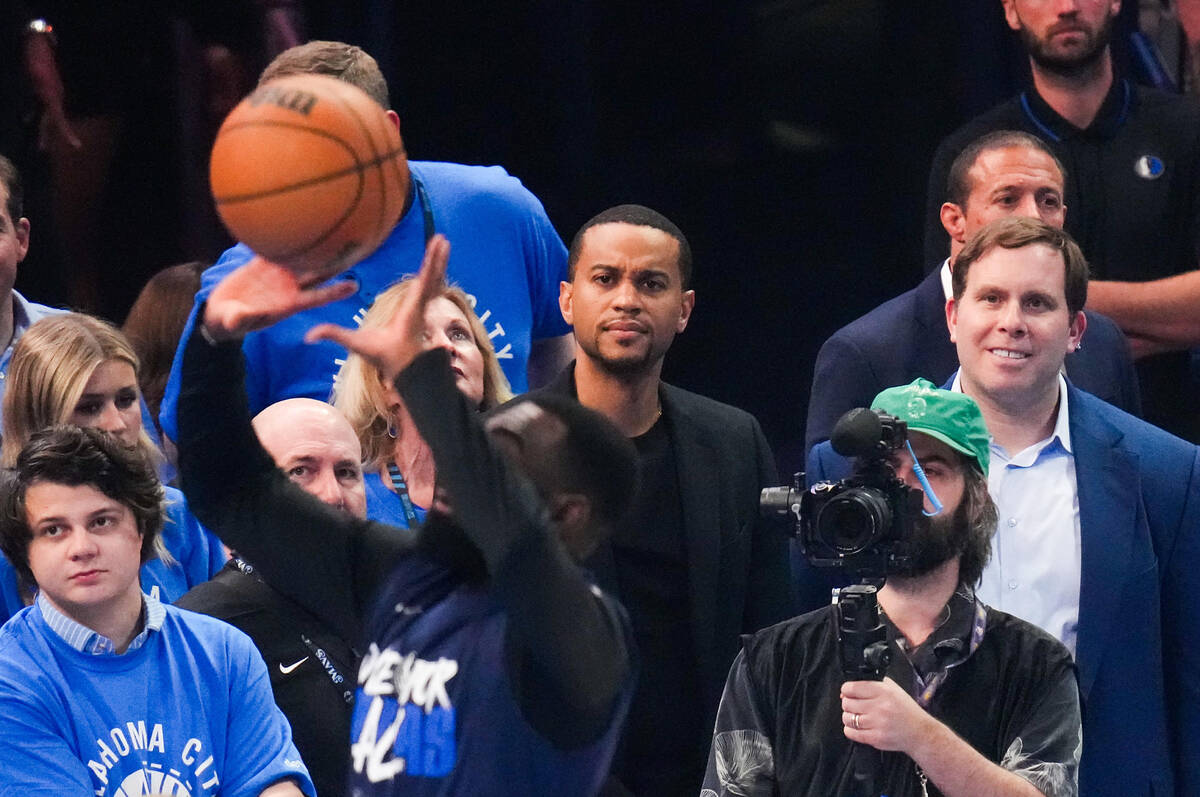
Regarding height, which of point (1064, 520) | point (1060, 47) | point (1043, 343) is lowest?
point (1064, 520)

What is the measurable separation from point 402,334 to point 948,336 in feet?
8.51

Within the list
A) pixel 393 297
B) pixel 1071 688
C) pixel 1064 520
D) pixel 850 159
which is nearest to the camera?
pixel 1071 688

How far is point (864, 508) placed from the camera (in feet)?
12.8

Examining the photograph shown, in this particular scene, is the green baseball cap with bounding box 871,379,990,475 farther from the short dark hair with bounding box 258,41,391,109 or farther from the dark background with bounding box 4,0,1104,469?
the dark background with bounding box 4,0,1104,469

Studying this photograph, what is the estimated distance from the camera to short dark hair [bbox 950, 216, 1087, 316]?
478cm

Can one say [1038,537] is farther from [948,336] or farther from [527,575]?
[527,575]

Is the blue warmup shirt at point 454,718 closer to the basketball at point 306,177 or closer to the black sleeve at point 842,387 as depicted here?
the basketball at point 306,177

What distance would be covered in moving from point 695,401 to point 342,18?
261 centimetres

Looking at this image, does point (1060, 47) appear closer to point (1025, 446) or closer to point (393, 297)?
point (1025, 446)

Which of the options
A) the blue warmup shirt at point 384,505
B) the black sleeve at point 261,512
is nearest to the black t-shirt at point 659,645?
the blue warmup shirt at point 384,505

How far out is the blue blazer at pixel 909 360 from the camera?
5.15m

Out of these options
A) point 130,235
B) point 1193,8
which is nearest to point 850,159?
point 1193,8

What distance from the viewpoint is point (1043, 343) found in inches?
183

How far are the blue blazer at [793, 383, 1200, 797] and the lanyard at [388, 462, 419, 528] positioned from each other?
1.65 metres
